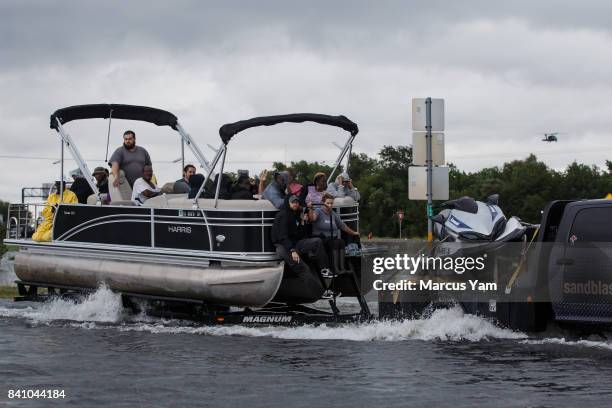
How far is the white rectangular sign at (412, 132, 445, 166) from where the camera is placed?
15.7 metres

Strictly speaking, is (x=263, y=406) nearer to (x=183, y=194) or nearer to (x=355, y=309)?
(x=183, y=194)

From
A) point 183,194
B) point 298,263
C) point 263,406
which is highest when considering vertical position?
point 183,194

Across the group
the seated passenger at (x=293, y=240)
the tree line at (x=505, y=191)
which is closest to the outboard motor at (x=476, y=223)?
the seated passenger at (x=293, y=240)

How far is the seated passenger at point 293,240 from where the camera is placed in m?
14.8

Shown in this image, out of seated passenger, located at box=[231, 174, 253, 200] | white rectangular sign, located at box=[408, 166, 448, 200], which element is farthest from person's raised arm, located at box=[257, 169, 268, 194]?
white rectangular sign, located at box=[408, 166, 448, 200]

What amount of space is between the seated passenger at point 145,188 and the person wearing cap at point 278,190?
275 cm

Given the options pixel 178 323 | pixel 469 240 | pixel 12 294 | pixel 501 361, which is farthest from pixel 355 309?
pixel 12 294

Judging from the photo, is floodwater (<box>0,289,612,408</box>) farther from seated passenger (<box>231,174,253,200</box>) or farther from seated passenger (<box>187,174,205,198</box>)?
A: seated passenger (<box>187,174,205,198</box>)

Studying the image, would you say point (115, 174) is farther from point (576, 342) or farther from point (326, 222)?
point (576, 342)

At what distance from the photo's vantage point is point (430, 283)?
14.2 metres

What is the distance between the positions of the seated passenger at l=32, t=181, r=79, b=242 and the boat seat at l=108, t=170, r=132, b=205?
735 millimetres

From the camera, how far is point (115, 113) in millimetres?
18984

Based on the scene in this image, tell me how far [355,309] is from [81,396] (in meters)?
9.37

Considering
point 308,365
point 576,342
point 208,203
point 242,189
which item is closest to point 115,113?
point 242,189
